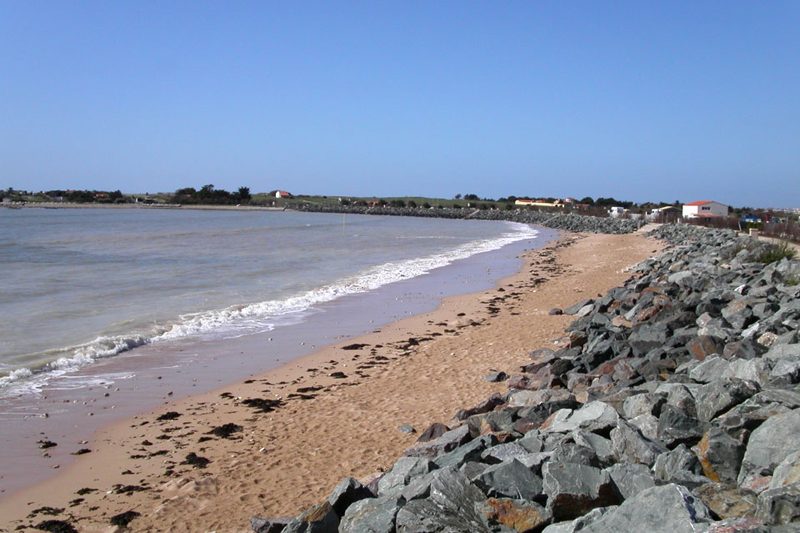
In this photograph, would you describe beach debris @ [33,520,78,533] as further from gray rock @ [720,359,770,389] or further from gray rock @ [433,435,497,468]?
gray rock @ [720,359,770,389]

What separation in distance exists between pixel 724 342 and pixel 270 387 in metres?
4.92

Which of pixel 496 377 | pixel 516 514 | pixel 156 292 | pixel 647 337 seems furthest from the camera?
pixel 156 292

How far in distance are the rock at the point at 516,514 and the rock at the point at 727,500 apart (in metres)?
0.70

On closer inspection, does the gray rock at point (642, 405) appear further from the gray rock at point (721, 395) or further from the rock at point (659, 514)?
the rock at point (659, 514)

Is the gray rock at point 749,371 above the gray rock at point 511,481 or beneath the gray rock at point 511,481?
above

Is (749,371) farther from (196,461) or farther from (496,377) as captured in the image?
(196,461)

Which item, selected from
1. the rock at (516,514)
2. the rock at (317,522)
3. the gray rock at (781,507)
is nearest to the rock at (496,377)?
the rock at (317,522)

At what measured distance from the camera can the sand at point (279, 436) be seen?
16.2 feet

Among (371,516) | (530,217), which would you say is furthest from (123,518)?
(530,217)

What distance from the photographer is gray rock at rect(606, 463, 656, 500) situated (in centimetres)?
339

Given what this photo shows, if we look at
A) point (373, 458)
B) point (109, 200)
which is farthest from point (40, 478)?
point (109, 200)

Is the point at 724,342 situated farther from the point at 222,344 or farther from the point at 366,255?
the point at 366,255

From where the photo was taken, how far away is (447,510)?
3.37 m

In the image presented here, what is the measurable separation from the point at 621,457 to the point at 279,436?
11.3 ft
